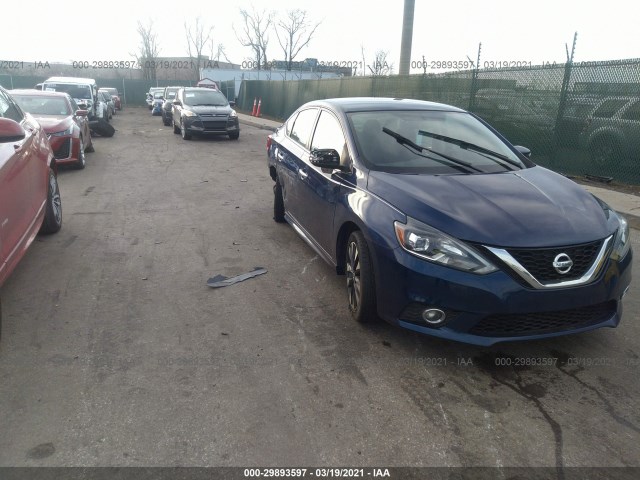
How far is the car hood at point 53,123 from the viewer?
9.78 metres

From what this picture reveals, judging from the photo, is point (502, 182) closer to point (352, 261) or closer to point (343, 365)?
point (352, 261)

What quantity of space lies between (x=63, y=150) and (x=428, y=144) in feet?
26.8

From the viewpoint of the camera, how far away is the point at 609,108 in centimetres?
977

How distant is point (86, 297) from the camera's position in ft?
14.6

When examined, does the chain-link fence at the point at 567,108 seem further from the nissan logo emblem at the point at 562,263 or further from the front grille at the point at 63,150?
the front grille at the point at 63,150

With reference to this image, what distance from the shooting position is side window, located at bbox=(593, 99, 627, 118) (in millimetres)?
9606

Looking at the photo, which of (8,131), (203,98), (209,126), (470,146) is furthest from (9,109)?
(203,98)

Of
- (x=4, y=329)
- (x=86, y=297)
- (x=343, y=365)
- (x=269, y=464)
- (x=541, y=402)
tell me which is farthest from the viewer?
(x=86, y=297)

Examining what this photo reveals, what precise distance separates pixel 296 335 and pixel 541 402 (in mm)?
1662

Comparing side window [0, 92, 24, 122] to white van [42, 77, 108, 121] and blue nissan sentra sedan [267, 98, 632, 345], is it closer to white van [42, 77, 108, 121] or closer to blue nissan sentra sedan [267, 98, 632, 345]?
blue nissan sentra sedan [267, 98, 632, 345]

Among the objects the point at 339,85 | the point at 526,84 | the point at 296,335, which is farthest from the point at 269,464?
the point at 339,85

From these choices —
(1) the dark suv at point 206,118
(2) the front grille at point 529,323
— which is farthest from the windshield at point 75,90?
(2) the front grille at point 529,323

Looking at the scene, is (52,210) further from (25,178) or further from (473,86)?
(473,86)

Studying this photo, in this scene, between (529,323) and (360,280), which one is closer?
(529,323)
